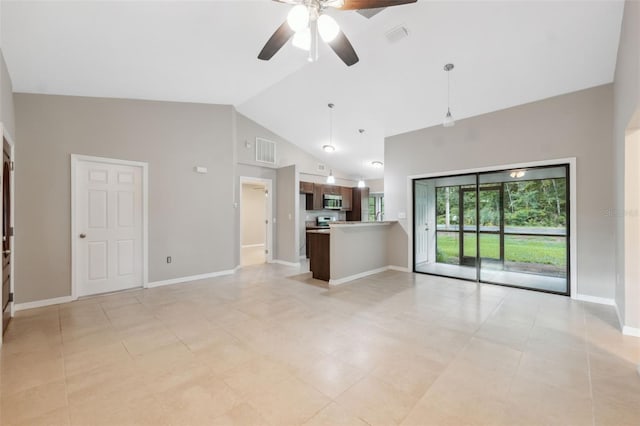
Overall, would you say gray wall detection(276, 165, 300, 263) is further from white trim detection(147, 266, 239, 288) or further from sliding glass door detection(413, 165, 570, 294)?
sliding glass door detection(413, 165, 570, 294)

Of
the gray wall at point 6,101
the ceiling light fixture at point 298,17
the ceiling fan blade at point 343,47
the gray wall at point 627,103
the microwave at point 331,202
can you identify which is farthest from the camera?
the microwave at point 331,202

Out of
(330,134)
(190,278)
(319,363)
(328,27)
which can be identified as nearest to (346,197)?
(330,134)

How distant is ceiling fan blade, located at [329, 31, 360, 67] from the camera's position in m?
2.58

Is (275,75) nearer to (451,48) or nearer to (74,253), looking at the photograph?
(451,48)

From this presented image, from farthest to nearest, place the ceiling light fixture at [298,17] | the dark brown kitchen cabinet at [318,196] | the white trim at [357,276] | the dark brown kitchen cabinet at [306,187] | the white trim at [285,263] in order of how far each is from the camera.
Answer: the dark brown kitchen cabinet at [318,196], the dark brown kitchen cabinet at [306,187], the white trim at [285,263], the white trim at [357,276], the ceiling light fixture at [298,17]

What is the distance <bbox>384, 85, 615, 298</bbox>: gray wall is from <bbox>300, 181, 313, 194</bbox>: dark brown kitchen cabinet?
3.72 m

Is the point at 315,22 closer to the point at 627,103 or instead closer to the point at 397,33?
the point at 397,33

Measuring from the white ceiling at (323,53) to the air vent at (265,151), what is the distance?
155 centimetres

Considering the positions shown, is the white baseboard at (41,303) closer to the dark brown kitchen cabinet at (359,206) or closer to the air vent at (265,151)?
the air vent at (265,151)

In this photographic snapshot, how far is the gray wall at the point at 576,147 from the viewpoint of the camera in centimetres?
395

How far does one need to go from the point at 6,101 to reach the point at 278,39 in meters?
3.34

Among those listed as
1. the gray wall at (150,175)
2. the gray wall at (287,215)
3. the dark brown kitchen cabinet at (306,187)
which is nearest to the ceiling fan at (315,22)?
the gray wall at (150,175)

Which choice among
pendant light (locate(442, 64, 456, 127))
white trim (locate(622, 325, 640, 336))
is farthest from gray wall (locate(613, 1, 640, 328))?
pendant light (locate(442, 64, 456, 127))

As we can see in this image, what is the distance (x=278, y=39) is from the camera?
2654 millimetres
